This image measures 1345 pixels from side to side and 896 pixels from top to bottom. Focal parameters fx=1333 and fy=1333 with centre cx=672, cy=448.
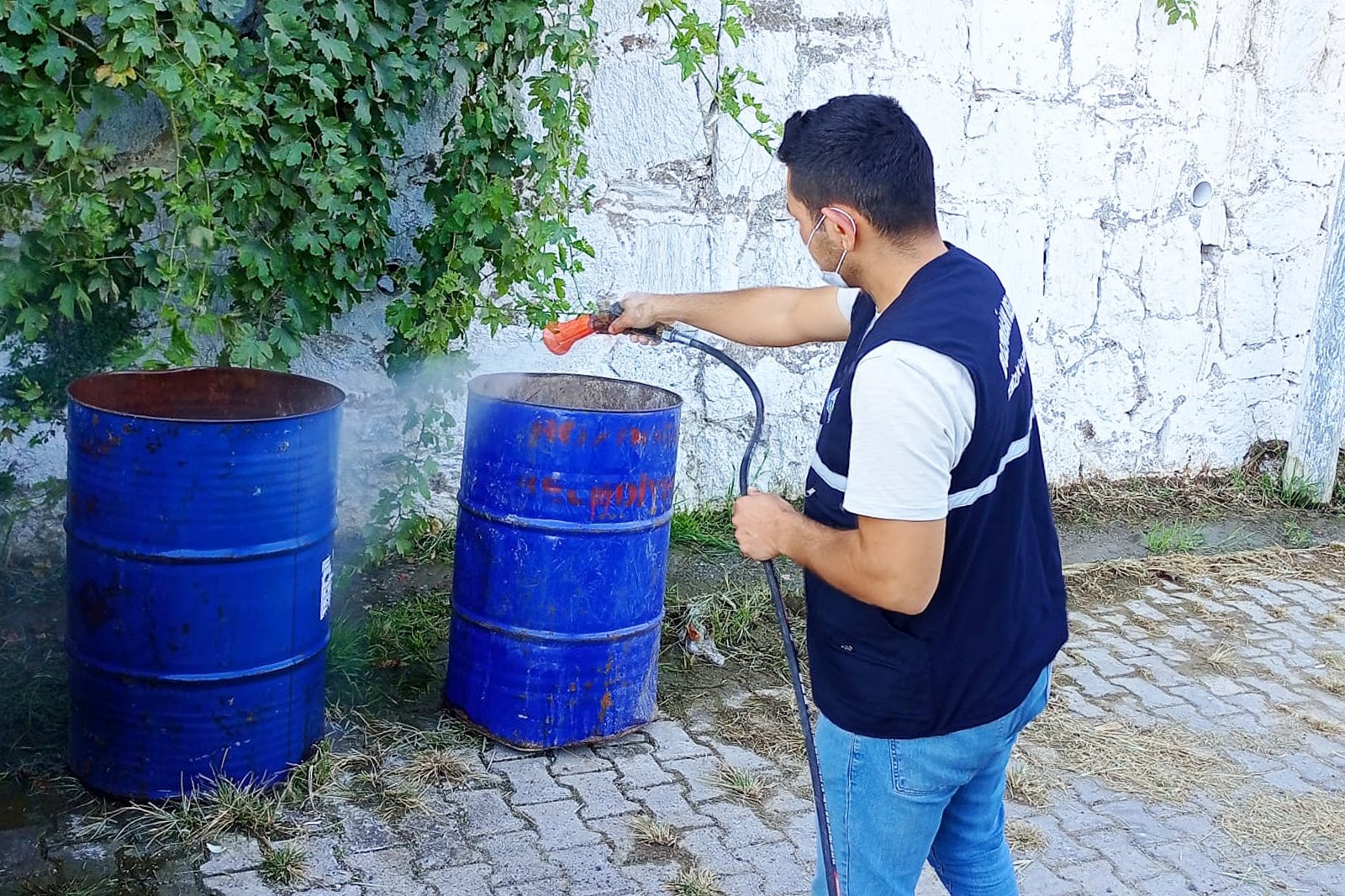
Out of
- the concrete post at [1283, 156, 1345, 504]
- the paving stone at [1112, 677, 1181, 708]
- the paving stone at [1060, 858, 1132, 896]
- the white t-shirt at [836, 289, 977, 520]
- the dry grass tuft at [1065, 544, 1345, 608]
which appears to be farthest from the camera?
the concrete post at [1283, 156, 1345, 504]

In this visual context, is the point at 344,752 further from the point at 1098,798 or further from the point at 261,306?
the point at 1098,798

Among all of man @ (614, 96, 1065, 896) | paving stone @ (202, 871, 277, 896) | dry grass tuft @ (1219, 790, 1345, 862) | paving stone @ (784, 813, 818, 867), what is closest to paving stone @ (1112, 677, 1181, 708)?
dry grass tuft @ (1219, 790, 1345, 862)

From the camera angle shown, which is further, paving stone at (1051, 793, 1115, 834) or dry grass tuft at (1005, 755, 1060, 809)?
dry grass tuft at (1005, 755, 1060, 809)

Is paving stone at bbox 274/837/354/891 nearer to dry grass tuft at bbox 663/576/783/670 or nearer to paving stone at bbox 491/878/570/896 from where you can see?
paving stone at bbox 491/878/570/896

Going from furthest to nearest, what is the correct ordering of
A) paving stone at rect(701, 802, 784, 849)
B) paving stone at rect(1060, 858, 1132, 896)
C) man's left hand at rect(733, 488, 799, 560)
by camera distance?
paving stone at rect(701, 802, 784, 849)
paving stone at rect(1060, 858, 1132, 896)
man's left hand at rect(733, 488, 799, 560)

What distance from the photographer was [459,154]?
411 cm

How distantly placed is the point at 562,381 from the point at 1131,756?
6.69 feet

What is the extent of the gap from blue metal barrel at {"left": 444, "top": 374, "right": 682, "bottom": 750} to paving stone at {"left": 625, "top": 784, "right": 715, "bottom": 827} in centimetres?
27

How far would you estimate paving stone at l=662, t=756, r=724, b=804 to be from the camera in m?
3.57

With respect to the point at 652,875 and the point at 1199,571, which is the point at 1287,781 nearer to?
the point at 1199,571

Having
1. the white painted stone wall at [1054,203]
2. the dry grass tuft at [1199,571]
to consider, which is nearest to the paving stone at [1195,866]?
the dry grass tuft at [1199,571]

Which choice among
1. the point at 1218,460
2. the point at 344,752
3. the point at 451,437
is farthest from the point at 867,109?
the point at 1218,460

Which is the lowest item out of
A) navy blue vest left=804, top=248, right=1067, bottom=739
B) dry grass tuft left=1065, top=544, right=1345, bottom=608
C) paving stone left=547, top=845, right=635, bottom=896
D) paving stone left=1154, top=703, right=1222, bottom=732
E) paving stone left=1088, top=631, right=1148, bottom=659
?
paving stone left=547, top=845, right=635, bottom=896

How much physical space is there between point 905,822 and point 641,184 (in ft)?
10.9
